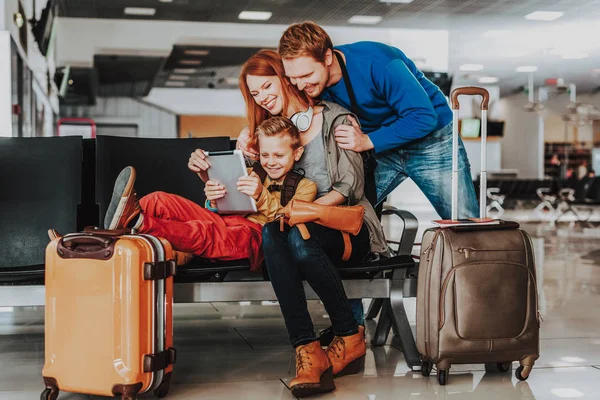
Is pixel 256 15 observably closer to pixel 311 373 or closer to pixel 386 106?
Result: pixel 386 106

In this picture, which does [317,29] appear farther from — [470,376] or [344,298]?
[470,376]

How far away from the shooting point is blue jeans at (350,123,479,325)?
2.69 m

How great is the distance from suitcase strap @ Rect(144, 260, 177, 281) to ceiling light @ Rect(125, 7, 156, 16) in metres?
9.54

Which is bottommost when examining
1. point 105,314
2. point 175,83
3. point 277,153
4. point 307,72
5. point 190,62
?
point 105,314

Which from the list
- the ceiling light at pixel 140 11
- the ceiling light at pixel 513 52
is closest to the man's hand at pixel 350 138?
the ceiling light at pixel 140 11

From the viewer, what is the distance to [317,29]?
2.42 metres

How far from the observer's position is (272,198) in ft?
7.84

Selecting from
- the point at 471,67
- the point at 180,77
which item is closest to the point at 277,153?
the point at 180,77

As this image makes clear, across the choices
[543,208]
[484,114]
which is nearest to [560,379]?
[484,114]

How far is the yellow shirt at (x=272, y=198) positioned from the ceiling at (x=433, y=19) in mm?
8398

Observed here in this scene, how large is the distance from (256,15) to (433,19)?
9.53 feet

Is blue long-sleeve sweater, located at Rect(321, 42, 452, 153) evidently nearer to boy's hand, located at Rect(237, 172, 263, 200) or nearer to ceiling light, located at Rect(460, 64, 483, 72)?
boy's hand, located at Rect(237, 172, 263, 200)

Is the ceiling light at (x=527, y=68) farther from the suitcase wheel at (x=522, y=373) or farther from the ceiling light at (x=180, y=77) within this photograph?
the suitcase wheel at (x=522, y=373)

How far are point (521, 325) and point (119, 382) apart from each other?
123 centimetres
